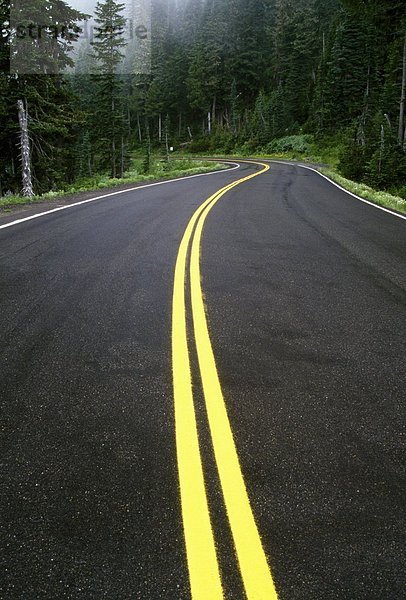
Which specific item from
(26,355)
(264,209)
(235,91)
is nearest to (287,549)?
(26,355)

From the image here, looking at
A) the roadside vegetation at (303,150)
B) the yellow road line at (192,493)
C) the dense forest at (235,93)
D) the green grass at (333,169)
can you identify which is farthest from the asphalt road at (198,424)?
the roadside vegetation at (303,150)

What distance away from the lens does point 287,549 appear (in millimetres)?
2043

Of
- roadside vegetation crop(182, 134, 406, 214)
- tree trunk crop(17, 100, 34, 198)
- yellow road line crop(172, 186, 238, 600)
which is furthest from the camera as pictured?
roadside vegetation crop(182, 134, 406, 214)

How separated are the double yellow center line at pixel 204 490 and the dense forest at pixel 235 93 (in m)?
18.9

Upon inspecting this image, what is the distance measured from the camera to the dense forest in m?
24.2

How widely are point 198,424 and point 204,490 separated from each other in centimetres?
57

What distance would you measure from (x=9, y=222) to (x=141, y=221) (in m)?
2.85

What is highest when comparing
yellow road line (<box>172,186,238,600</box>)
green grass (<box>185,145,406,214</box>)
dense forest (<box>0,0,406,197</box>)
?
dense forest (<box>0,0,406,197</box>)

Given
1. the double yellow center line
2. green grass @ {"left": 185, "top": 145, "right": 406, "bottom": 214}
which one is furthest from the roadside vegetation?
the double yellow center line

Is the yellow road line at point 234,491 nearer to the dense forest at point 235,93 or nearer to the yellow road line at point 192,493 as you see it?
the yellow road line at point 192,493

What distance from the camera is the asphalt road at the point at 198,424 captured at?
1.98 meters

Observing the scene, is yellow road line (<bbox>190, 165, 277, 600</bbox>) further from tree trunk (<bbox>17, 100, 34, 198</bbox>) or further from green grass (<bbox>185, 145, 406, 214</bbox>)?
tree trunk (<bbox>17, 100, 34, 198</bbox>)

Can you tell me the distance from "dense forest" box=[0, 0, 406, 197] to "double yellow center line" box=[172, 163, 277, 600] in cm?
1888

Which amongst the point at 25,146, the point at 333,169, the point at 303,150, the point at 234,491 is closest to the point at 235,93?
the point at 303,150
